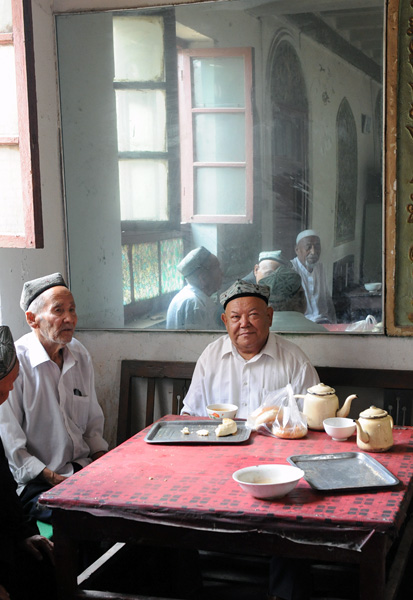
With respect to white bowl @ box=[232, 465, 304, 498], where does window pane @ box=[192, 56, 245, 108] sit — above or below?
above

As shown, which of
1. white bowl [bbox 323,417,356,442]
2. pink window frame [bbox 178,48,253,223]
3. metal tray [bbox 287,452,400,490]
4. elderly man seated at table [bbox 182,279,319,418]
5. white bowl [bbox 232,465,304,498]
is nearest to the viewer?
white bowl [bbox 232,465,304,498]

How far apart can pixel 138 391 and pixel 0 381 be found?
1822mm

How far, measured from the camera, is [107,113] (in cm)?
411

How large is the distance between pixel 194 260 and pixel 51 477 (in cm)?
148

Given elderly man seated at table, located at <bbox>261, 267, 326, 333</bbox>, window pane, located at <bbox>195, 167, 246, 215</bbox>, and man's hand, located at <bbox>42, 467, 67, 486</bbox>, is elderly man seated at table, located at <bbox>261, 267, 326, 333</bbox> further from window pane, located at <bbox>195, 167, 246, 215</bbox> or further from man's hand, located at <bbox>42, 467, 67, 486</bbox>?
man's hand, located at <bbox>42, 467, 67, 486</bbox>

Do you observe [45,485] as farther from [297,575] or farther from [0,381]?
[297,575]

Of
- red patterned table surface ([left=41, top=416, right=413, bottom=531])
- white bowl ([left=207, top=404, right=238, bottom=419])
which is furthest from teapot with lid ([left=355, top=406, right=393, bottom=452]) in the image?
white bowl ([left=207, top=404, right=238, bottom=419])

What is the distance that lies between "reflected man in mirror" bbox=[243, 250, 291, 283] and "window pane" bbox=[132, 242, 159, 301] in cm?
55

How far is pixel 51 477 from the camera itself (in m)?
3.10

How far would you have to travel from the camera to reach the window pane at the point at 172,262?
4.04 meters

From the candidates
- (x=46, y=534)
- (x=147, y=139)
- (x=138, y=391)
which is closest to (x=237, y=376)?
(x=138, y=391)

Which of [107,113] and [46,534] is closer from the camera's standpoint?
[46,534]

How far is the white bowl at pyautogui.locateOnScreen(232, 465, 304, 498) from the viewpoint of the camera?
2107 mm

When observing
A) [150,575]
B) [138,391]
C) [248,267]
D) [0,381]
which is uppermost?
[248,267]
